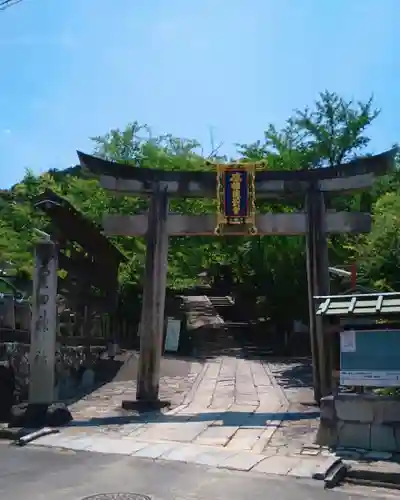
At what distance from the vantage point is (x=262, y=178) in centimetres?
1504

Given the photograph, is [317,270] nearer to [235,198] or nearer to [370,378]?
[235,198]

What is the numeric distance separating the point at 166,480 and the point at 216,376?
11549 millimetres

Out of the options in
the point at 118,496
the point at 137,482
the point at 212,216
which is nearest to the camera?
the point at 118,496

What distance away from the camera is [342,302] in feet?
34.0

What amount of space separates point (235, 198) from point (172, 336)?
12373mm

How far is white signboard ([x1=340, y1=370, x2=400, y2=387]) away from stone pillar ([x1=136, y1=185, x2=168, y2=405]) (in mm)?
5479

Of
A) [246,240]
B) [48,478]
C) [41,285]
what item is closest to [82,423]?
[41,285]

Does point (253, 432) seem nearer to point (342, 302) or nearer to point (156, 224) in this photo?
point (342, 302)

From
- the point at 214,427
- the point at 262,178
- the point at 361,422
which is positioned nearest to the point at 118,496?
the point at 361,422

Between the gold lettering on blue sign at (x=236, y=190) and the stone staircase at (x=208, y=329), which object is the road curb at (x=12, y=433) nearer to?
the gold lettering on blue sign at (x=236, y=190)

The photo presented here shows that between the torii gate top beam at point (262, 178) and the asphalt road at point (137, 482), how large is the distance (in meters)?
7.58

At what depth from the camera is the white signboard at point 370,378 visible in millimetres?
9484

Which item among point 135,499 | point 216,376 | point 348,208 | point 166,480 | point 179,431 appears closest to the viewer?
point 135,499

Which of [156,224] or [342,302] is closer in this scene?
[342,302]
